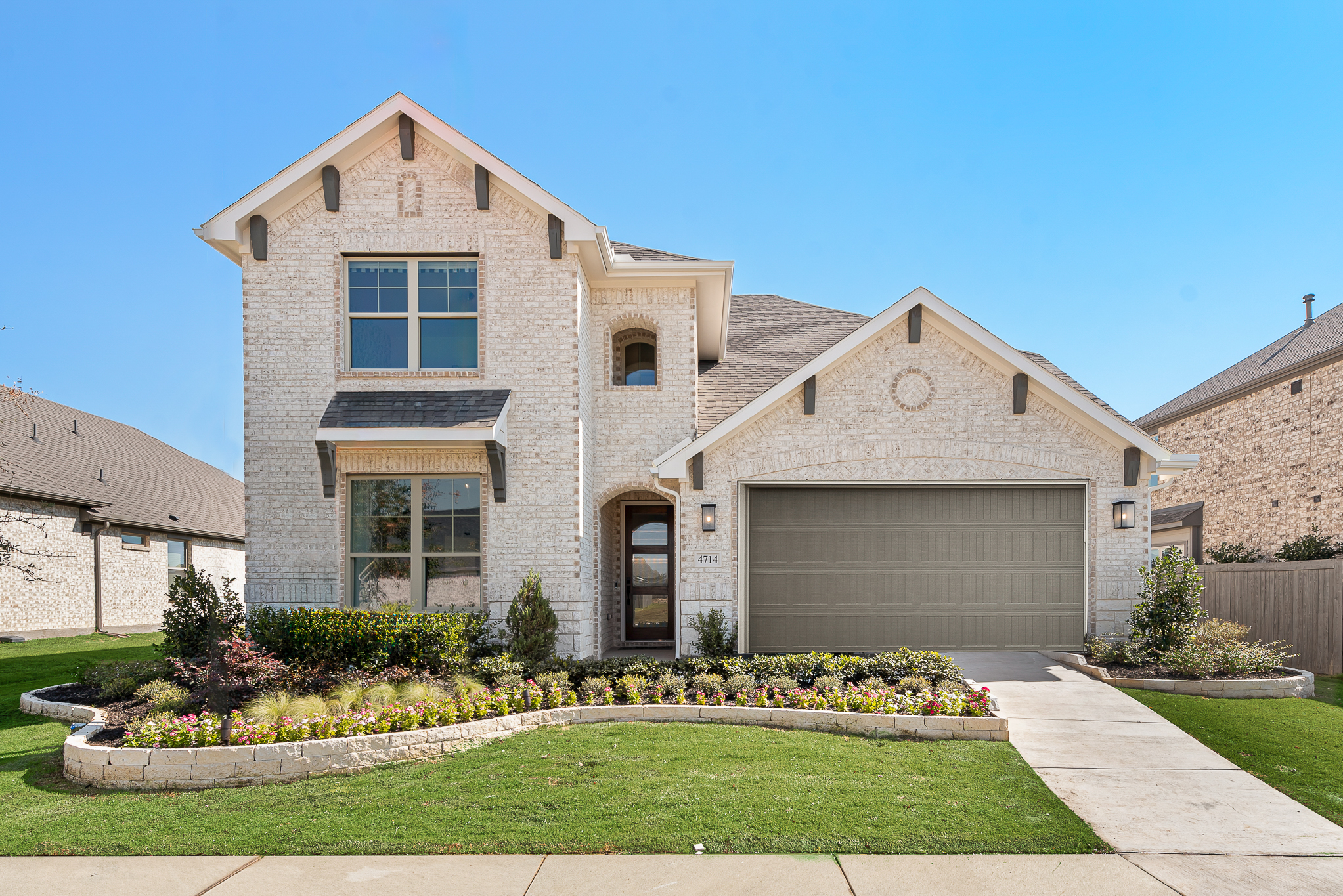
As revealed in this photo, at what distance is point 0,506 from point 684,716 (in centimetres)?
1774

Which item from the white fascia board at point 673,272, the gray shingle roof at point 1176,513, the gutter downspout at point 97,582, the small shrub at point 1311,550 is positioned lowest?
the gutter downspout at point 97,582

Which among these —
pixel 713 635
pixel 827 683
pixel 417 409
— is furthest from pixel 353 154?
pixel 827 683

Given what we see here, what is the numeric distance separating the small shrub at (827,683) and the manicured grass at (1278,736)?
11.5 ft

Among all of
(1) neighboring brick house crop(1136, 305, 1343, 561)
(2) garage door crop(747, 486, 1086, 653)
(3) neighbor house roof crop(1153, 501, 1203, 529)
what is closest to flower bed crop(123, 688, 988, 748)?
(2) garage door crop(747, 486, 1086, 653)

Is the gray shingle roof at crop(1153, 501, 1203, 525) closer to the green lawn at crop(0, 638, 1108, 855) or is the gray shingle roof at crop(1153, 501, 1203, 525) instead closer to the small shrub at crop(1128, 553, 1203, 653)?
the small shrub at crop(1128, 553, 1203, 653)

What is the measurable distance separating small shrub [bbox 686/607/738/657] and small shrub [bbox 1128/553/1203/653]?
220 inches

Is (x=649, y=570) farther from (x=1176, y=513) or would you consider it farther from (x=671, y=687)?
(x=1176, y=513)

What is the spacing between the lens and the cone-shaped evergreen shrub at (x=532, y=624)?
10.6m

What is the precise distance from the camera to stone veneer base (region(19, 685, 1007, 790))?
267 inches

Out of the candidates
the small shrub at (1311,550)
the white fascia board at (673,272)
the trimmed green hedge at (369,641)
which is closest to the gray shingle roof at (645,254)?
the white fascia board at (673,272)

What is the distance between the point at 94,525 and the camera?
20.4 m

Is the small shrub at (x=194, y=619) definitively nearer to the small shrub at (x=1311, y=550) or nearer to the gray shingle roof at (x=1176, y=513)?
the small shrub at (x=1311, y=550)

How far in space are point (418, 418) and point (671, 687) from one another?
16.5ft

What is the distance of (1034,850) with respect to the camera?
526cm
